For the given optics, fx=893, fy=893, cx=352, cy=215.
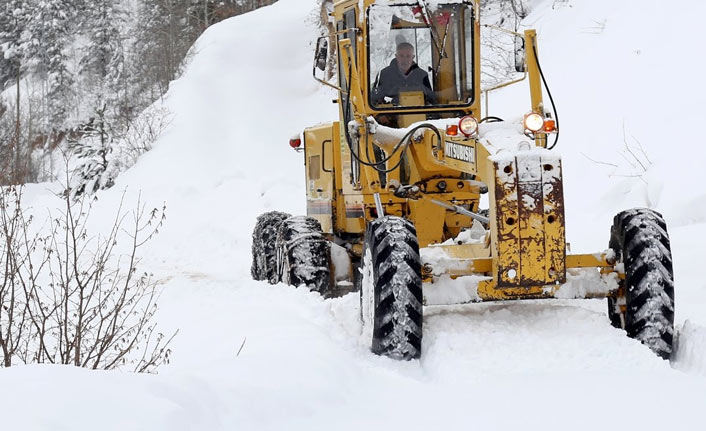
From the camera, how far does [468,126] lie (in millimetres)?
6758

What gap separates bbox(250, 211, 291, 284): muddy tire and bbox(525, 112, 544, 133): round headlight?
471 cm

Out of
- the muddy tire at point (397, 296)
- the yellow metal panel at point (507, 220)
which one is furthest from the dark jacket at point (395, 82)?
the yellow metal panel at point (507, 220)

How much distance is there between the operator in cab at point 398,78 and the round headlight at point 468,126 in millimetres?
1426

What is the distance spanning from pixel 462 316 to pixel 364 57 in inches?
105

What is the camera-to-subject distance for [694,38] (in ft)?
45.5

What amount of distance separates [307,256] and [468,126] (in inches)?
116

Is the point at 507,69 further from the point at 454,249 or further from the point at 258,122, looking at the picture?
the point at 454,249

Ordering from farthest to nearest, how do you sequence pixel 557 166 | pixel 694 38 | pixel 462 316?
pixel 694 38 < pixel 462 316 < pixel 557 166

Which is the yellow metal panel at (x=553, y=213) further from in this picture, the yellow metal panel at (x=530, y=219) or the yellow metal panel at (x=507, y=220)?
the yellow metal panel at (x=507, y=220)

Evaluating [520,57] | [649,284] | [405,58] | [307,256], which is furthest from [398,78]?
[649,284]

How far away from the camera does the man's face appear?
8.05m

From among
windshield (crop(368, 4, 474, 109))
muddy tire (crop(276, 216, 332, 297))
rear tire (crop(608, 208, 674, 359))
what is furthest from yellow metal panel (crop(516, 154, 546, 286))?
muddy tire (crop(276, 216, 332, 297))

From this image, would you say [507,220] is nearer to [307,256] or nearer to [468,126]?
[468,126]

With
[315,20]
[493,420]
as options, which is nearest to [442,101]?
[493,420]
